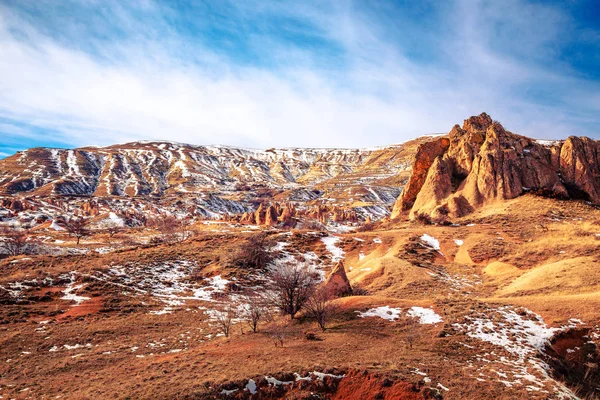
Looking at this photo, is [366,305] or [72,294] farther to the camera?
[72,294]

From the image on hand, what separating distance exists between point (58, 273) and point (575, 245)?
5992 centimetres

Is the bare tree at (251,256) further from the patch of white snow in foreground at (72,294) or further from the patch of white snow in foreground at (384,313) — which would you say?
the patch of white snow in foreground at (384,313)

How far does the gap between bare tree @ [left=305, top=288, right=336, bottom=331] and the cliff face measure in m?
45.9

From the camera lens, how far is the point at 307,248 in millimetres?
55875

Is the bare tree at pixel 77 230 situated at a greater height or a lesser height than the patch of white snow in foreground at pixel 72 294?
lesser

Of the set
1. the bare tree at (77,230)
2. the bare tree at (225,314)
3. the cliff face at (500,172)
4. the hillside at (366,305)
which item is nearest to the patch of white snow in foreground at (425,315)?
the hillside at (366,305)

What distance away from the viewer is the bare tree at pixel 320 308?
2238 cm

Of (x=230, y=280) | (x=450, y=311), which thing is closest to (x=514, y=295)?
(x=450, y=311)

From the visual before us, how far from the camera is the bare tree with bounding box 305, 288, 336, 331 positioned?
22.4 metres

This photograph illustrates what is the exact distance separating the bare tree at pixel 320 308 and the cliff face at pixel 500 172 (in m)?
45.9

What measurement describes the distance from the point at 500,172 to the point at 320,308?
181 ft

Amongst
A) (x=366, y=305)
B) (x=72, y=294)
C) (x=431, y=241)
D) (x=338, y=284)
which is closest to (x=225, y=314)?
(x=338, y=284)

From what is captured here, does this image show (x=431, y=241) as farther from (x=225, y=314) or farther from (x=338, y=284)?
(x=225, y=314)

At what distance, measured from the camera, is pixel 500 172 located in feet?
202
